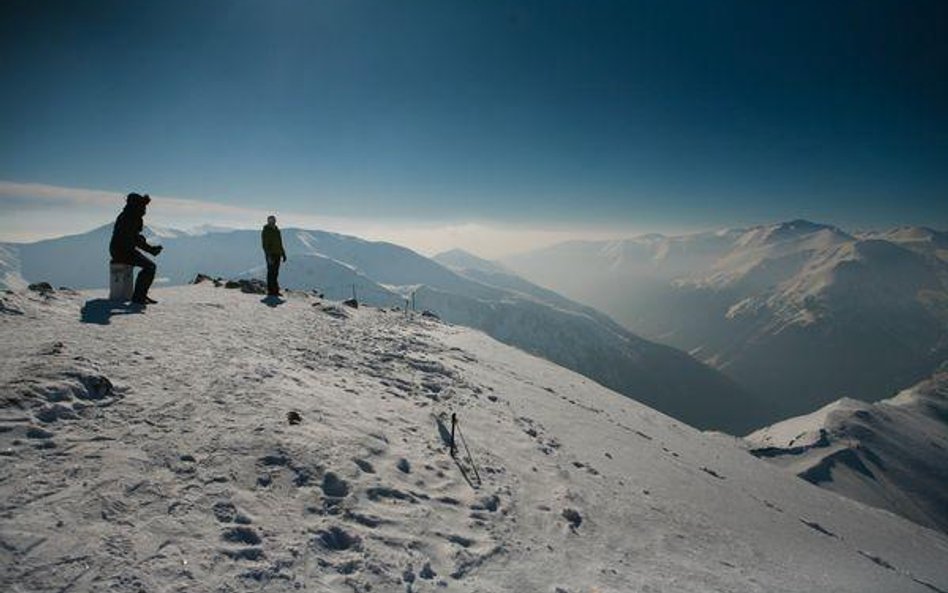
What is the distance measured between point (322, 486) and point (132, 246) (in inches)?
554

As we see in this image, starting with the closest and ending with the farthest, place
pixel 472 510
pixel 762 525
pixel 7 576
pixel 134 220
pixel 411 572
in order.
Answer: pixel 7 576
pixel 411 572
pixel 472 510
pixel 762 525
pixel 134 220

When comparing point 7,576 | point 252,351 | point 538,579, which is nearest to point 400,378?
point 252,351

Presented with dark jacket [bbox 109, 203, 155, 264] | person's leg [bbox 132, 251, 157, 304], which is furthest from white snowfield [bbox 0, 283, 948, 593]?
dark jacket [bbox 109, 203, 155, 264]

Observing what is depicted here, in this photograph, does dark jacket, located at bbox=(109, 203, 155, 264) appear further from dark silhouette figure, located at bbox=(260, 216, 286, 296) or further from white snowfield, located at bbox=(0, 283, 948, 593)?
dark silhouette figure, located at bbox=(260, 216, 286, 296)

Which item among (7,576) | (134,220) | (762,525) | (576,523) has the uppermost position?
(134,220)

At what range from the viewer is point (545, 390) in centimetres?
2158

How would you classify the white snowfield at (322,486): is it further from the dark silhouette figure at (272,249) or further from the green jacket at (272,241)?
the green jacket at (272,241)

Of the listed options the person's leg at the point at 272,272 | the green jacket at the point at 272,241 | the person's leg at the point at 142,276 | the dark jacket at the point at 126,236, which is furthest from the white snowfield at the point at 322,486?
the green jacket at the point at 272,241

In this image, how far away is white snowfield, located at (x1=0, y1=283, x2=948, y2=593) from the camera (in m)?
6.04

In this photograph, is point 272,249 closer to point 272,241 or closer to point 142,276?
point 272,241

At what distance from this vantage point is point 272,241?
25.4m

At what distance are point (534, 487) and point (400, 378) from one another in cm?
644

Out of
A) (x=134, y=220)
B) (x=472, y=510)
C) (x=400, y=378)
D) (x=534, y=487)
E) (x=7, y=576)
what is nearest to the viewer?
(x=7, y=576)

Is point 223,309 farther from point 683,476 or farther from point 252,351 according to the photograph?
point 683,476
